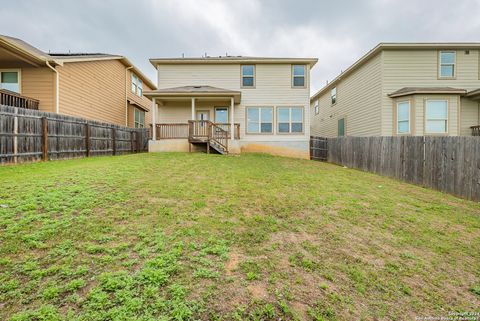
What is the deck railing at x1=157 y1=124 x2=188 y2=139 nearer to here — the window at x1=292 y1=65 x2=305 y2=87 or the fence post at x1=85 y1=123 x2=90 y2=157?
the fence post at x1=85 y1=123 x2=90 y2=157

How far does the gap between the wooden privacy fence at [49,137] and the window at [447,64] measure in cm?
2012

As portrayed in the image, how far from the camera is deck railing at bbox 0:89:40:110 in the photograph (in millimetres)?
10234

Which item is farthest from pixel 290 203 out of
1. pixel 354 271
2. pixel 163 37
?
pixel 163 37

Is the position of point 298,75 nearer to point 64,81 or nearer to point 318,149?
point 318,149

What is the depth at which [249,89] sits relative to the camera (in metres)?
15.8

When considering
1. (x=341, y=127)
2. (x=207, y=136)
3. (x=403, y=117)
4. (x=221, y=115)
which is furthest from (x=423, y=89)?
(x=207, y=136)

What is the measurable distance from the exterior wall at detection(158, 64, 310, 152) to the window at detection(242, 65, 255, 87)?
28cm

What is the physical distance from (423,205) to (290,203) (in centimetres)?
355

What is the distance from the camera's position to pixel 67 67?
12.9 m

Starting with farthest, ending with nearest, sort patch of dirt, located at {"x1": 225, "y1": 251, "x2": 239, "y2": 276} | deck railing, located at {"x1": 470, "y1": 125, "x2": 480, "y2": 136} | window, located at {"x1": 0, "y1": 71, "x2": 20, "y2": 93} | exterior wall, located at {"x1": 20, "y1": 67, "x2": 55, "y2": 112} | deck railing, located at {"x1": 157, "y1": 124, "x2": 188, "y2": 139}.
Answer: deck railing, located at {"x1": 157, "y1": 124, "x2": 188, "y2": 139} → deck railing, located at {"x1": 470, "y1": 125, "x2": 480, "y2": 136} → window, located at {"x1": 0, "y1": 71, "x2": 20, "y2": 93} → exterior wall, located at {"x1": 20, "y1": 67, "x2": 55, "y2": 112} → patch of dirt, located at {"x1": 225, "y1": 251, "x2": 239, "y2": 276}

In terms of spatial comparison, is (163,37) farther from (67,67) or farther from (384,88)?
(384,88)

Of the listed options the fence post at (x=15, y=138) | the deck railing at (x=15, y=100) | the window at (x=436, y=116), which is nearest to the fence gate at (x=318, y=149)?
the window at (x=436, y=116)

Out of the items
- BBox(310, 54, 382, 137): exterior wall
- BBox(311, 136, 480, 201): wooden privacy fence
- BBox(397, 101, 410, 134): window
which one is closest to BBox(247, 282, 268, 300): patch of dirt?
BBox(311, 136, 480, 201): wooden privacy fence

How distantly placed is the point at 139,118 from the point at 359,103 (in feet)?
60.3
